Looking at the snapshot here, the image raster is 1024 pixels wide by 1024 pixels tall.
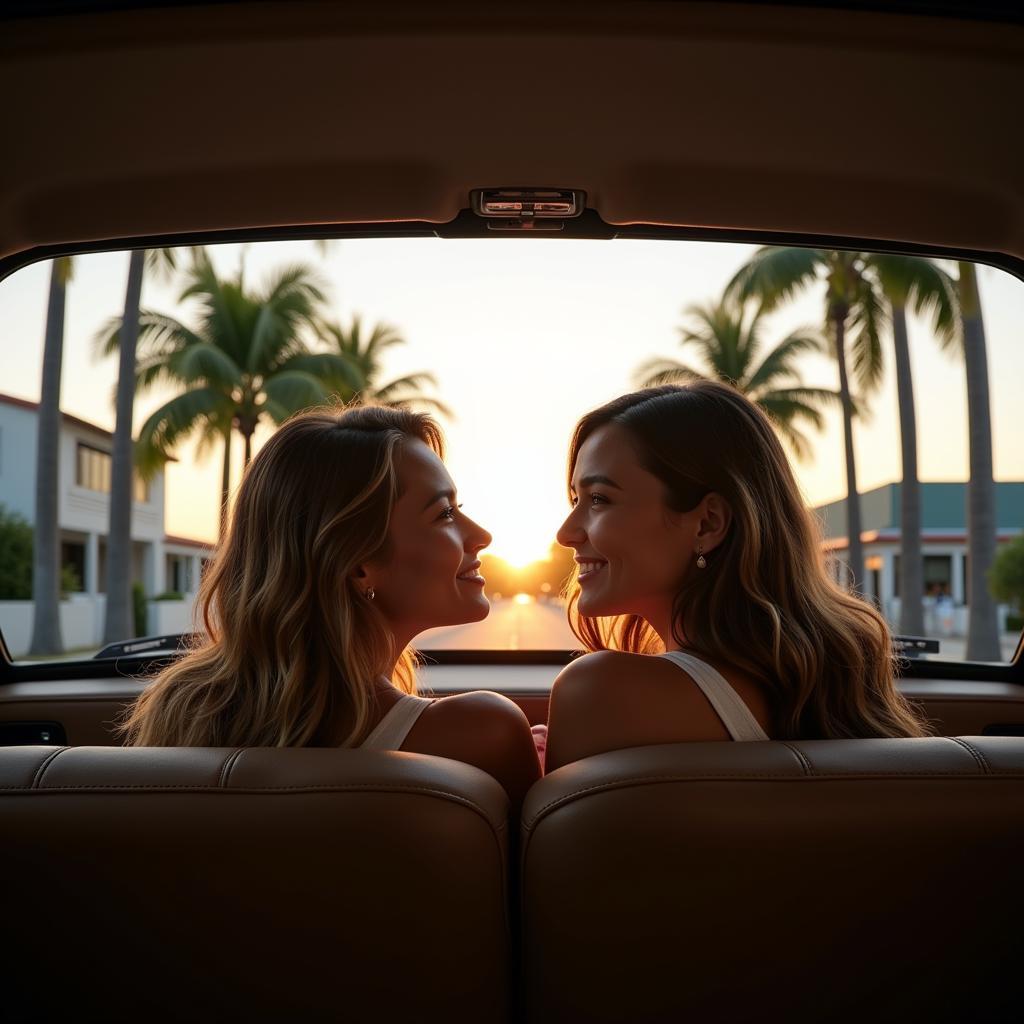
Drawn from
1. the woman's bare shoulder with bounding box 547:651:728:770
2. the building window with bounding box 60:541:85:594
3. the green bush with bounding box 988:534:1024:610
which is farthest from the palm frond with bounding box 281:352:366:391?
the woman's bare shoulder with bounding box 547:651:728:770

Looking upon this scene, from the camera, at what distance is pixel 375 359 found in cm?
3300

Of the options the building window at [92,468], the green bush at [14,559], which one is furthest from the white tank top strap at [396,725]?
the building window at [92,468]

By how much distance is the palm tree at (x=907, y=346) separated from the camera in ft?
61.6

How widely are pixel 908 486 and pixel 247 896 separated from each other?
67.6 ft

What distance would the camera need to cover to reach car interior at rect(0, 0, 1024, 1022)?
1.35 m

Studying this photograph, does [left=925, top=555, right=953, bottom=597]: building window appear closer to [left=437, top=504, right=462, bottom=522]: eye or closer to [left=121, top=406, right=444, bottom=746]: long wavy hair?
[left=437, top=504, right=462, bottom=522]: eye

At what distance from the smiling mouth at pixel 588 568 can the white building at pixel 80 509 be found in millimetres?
24156

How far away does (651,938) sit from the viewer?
138 centimetres

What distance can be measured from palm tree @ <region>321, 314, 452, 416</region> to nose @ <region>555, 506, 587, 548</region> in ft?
88.1

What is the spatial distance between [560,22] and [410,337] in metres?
31.9

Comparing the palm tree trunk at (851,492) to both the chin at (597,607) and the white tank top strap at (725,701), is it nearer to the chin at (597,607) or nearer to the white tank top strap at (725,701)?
the chin at (597,607)

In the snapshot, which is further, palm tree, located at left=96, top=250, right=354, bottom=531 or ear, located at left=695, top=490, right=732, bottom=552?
palm tree, located at left=96, top=250, right=354, bottom=531

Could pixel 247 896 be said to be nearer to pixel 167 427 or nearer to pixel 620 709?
pixel 620 709

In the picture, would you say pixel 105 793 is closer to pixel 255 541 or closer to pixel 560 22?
pixel 255 541
